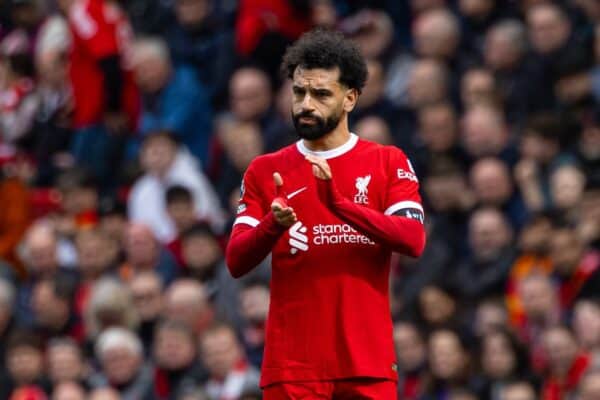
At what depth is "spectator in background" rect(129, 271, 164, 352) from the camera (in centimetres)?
1401

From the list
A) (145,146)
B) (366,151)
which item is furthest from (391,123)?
(366,151)

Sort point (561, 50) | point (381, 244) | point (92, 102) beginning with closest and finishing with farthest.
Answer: point (381, 244), point (561, 50), point (92, 102)

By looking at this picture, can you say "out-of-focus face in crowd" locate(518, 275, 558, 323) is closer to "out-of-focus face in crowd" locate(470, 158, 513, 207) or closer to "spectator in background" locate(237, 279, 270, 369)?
"out-of-focus face in crowd" locate(470, 158, 513, 207)

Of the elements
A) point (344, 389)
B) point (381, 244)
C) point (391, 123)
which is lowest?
point (344, 389)

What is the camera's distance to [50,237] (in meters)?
15.1

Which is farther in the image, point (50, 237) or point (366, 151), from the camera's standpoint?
point (50, 237)

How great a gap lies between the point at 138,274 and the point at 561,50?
3528 mm

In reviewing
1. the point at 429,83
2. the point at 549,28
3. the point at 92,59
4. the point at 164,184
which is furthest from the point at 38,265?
the point at 549,28

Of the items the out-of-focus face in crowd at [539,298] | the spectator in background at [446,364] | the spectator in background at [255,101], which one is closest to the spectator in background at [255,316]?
the spectator in background at [446,364]

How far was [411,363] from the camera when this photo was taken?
41.0ft

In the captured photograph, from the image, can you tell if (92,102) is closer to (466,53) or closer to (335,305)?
(466,53)

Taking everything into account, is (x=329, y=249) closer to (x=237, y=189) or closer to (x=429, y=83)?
(x=429, y=83)

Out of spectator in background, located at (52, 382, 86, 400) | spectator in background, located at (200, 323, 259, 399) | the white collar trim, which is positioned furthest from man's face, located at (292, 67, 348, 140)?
spectator in background, located at (52, 382, 86, 400)

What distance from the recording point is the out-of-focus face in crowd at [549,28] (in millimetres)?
13664
